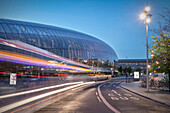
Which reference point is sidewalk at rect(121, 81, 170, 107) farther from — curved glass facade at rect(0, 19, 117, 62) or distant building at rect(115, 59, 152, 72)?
distant building at rect(115, 59, 152, 72)

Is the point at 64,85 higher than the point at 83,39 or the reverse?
the reverse

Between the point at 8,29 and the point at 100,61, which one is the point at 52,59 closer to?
the point at 8,29

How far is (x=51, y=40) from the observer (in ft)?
216

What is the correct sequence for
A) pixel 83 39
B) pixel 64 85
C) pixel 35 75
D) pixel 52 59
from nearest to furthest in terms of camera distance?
pixel 35 75 → pixel 52 59 → pixel 64 85 → pixel 83 39

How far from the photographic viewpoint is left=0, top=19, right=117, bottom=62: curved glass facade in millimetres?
51625

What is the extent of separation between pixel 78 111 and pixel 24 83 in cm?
715

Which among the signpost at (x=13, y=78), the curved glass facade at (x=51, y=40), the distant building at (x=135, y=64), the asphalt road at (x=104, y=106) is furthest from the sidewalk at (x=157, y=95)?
the distant building at (x=135, y=64)

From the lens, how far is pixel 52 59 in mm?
22297

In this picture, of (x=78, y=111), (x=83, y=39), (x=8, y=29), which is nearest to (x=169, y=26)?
(x=78, y=111)

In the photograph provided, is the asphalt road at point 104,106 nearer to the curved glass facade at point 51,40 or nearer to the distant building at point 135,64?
the curved glass facade at point 51,40

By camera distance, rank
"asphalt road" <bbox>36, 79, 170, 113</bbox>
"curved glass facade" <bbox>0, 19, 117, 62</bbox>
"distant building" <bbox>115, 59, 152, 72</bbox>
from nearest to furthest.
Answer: "asphalt road" <bbox>36, 79, 170, 113</bbox> < "curved glass facade" <bbox>0, 19, 117, 62</bbox> < "distant building" <bbox>115, 59, 152, 72</bbox>

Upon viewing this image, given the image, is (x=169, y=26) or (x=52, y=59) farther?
(x=52, y=59)

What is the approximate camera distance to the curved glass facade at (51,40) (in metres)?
51.6

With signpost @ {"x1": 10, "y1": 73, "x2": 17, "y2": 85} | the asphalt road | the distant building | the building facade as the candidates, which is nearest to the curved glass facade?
the building facade
